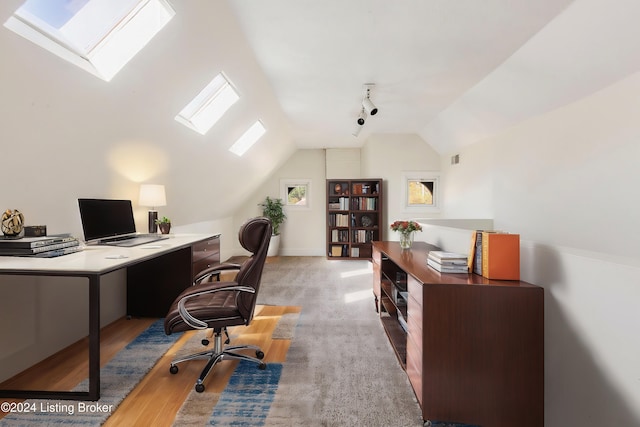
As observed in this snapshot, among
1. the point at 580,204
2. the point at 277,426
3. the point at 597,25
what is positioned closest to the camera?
the point at 277,426

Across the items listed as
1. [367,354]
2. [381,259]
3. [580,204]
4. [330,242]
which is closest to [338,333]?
[367,354]

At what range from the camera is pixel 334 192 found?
276 inches

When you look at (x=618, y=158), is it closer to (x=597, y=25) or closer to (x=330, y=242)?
(x=597, y=25)

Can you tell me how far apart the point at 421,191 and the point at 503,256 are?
16.0 feet

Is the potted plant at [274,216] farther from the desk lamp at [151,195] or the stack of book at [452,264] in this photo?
the stack of book at [452,264]

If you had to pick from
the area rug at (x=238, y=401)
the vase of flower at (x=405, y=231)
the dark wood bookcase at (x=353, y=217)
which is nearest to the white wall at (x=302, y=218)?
the dark wood bookcase at (x=353, y=217)

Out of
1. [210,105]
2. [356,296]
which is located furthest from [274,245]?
[210,105]

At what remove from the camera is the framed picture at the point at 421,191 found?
638cm

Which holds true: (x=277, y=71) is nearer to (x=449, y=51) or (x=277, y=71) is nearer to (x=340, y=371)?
(x=449, y=51)

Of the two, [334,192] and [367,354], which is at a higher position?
[334,192]

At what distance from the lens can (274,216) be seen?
7.24 m

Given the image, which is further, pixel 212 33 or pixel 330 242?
pixel 330 242

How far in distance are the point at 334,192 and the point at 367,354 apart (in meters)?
4.82

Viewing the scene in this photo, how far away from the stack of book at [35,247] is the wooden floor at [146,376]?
0.90 meters
